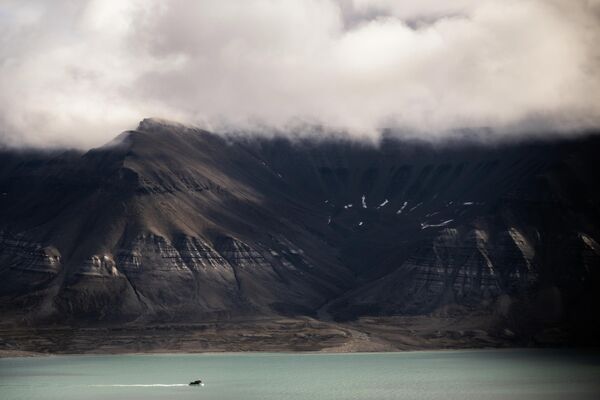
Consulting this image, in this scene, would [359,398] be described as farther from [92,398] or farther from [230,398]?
[92,398]

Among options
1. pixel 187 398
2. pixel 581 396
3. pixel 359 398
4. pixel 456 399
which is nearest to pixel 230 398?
pixel 187 398

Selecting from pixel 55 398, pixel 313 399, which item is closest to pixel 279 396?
pixel 313 399

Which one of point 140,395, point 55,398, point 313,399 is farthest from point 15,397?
point 313,399

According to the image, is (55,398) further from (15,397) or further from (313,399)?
(313,399)

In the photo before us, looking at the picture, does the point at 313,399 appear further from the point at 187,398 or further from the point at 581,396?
the point at 581,396

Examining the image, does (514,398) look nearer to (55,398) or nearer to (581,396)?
(581,396)

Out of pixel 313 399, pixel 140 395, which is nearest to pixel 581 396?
pixel 313 399
